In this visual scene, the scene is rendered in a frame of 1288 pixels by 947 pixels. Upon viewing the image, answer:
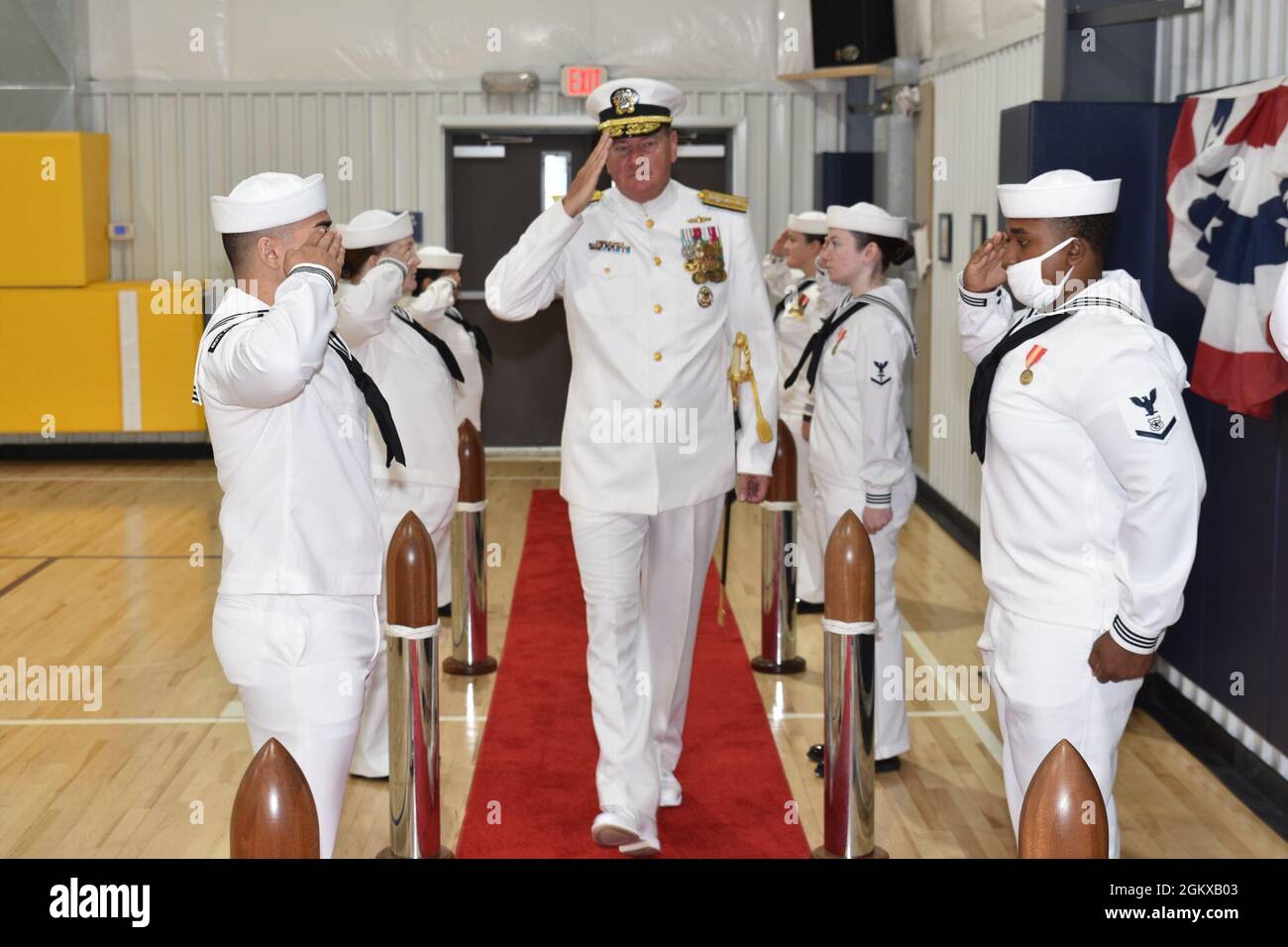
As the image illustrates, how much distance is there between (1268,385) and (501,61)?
8103 mm

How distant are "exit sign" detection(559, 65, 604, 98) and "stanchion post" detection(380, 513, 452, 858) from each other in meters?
8.05

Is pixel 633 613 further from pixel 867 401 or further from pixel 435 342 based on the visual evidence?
pixel 435 342

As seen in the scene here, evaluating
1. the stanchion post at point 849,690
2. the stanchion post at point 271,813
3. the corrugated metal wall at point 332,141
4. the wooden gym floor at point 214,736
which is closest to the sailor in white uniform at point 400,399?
the wooden gym floor at point 214,736

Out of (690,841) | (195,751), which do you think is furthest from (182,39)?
(690,841)

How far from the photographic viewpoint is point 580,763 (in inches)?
193

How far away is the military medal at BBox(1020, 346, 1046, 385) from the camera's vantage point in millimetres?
2896

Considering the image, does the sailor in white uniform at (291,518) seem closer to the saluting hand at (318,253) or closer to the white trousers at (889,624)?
the saluting hand at (318,253)

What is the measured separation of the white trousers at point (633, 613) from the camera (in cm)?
402

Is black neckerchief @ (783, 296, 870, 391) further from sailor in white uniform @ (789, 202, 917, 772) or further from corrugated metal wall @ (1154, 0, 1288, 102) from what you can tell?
corrugated metal wall @ (1154, 0, 1288, 102)

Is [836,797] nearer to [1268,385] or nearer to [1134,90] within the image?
[1268,385]

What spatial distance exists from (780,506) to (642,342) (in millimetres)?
2117

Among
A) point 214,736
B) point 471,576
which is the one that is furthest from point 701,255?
point 214,736

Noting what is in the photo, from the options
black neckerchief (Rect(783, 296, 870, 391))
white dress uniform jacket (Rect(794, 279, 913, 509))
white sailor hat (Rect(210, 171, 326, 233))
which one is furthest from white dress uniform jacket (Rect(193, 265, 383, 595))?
black neckerchief (Rect(783, 296, 870, 391))

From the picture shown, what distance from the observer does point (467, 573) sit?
19.7 feet
